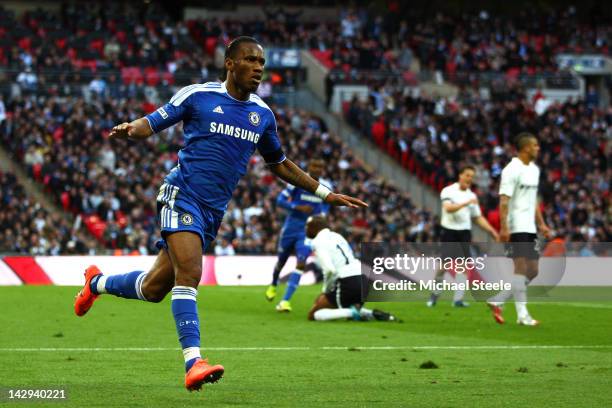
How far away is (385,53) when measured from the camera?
153ft

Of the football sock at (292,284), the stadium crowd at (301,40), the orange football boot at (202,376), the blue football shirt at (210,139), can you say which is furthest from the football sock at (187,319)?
the stadium crowd at (301,40)

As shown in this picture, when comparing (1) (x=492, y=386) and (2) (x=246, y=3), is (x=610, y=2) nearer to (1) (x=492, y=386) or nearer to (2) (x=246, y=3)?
(2) (x=246, y=3)

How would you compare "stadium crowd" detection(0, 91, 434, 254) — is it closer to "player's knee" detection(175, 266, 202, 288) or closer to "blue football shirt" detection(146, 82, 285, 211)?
"blue football shirt" detection(146, 82, 285, 211)

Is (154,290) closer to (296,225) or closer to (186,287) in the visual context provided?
(186,287)

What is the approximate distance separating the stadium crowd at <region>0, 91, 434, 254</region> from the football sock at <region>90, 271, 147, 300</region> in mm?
19996

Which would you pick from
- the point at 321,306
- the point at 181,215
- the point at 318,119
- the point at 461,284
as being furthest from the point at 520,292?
the point at 318,119

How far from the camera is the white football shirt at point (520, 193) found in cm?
1568

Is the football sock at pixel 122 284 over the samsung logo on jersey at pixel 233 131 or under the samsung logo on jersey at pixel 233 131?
under

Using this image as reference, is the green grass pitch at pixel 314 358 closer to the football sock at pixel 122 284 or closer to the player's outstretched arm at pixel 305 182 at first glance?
the football sock at pixel 122 284

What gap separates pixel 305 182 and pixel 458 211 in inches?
408

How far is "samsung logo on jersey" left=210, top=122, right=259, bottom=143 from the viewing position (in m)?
8.95

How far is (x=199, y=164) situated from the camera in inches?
352

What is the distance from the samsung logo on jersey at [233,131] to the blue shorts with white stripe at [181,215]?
0.53 meters

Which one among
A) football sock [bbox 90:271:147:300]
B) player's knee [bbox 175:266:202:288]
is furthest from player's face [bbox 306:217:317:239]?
player's knee [bbox 175:266:202:288]
